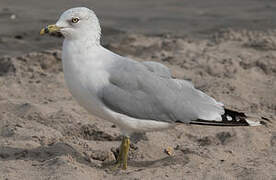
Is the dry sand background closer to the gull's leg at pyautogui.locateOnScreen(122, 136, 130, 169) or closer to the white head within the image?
the gull's leg at pyautogui.locateOnScreen(122, 136, 130, 169)

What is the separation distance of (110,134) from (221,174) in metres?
1.37

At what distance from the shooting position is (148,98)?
4887 mm

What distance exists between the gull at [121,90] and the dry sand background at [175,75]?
1.14ft

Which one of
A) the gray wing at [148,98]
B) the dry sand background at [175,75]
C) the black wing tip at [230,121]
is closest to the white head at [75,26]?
the gray wing at [148,98]

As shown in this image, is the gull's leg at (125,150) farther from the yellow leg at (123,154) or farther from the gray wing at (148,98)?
the gray wing at (148,98)

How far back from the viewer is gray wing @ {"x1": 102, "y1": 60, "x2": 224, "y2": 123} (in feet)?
15.7

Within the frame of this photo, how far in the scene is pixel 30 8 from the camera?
10.8 metres

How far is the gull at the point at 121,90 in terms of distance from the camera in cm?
474

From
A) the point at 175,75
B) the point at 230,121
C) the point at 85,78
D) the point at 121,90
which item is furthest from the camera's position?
the point at 175,75

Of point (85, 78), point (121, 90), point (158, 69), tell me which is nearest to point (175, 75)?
point (158, 69)

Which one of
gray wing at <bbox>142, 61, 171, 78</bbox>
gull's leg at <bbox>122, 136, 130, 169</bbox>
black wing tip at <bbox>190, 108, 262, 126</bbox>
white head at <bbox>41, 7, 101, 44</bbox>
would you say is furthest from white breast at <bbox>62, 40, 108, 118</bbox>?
black wing tip at <bbox>190, 108, 262, 126</bbox>

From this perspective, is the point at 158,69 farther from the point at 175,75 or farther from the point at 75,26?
the point at 175,75

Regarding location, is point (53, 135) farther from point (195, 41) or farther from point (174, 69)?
point (195, 41)

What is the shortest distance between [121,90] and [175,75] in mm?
2490
